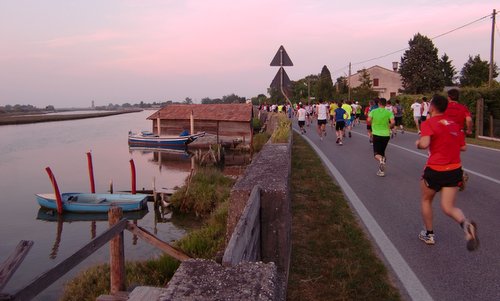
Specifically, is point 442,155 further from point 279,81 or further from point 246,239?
point 279,81

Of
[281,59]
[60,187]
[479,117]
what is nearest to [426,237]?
[281,59]

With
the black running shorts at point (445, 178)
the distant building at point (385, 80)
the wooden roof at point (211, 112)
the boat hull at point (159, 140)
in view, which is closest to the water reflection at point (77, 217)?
the black running shorts at point (445, 178)

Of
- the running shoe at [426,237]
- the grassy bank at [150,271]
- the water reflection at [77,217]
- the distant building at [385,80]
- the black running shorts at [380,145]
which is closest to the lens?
the running shoe at [426,237]

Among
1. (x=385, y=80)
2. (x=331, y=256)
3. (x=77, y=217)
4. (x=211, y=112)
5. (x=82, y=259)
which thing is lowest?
(x=77, y=217)

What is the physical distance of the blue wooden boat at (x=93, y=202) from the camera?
731 inches

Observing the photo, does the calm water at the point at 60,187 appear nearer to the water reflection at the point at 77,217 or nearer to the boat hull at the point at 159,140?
the water reflection at the point at 77,217

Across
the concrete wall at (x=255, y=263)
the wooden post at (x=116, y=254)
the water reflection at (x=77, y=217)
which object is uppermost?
the concrete wall at (x=255, y=263)

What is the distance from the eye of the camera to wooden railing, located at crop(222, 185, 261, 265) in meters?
2.64

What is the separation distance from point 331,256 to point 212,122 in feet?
142

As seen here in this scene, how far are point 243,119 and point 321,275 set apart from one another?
39391mm

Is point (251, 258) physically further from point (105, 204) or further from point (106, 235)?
point (105, 204)

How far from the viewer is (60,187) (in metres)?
26.3

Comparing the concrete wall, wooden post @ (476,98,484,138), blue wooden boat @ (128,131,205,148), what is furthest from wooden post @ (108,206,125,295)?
blue wooden boat @ (128,131,205,148)

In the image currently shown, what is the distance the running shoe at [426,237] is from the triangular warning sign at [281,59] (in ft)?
27.2
